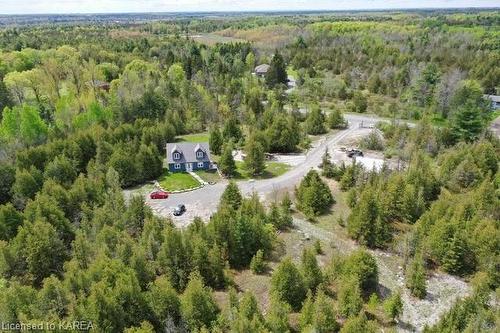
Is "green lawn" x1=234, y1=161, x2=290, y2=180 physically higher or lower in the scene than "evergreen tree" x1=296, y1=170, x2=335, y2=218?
lower

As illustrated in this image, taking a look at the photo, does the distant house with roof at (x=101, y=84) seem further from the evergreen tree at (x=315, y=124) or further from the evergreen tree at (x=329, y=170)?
the evergreen tree at (x=329, y=170)

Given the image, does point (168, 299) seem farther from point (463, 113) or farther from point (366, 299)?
point (463, 113)

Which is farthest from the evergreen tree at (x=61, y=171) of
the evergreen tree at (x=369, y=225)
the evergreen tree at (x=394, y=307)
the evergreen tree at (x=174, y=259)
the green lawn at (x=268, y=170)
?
the evergreen tree at (x=394, y=307)

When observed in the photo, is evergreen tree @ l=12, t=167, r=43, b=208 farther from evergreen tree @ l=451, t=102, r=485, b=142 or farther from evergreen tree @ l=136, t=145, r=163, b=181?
evergreen tree @ l=451, t=102, r=485, b=142

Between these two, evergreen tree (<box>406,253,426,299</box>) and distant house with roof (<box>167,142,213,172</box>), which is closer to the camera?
evergreen tree (<box>406,253,426,299</box>)

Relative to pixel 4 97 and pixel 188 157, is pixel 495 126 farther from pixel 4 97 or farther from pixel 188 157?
pixel 4 97

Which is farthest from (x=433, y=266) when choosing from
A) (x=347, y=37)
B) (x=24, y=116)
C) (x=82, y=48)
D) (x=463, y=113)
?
(x=347, y=37)

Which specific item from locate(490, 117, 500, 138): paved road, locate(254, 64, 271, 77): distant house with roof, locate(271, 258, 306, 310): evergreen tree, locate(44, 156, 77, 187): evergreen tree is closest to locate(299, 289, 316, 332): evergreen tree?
locate(271, 258, 306, 310): evergreen tree
